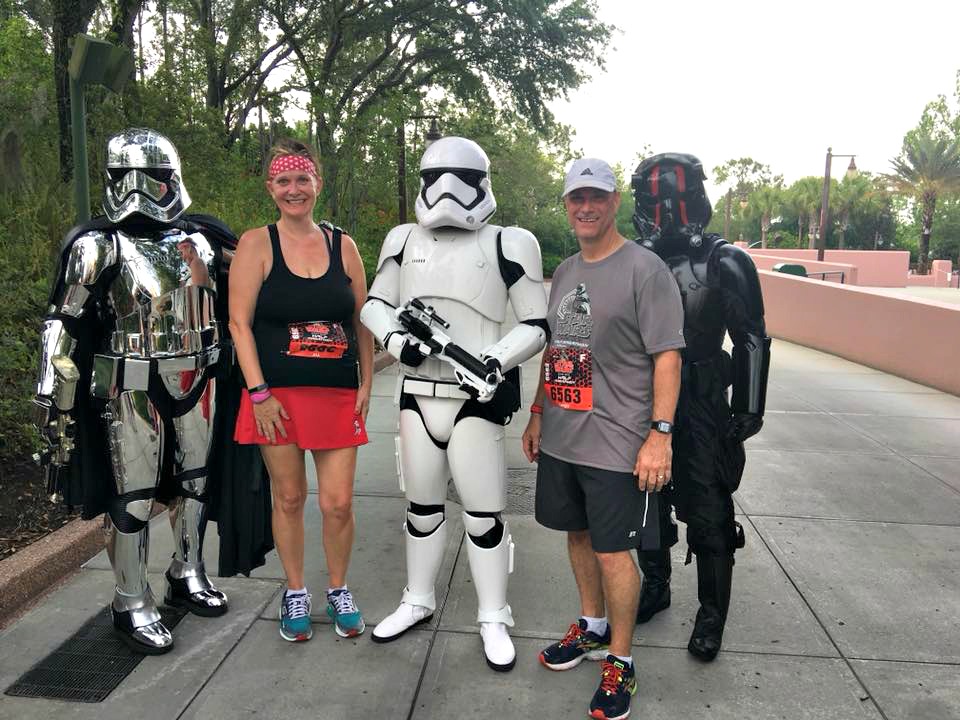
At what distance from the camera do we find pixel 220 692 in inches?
99.5

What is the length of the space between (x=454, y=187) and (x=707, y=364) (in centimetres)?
112

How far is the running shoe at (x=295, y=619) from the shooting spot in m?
2.84

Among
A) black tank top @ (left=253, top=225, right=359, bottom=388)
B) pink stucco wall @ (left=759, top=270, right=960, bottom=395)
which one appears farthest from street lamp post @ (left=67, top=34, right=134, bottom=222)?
pink stucco wall @ (left=759, top=270, right=960, bottom=395)

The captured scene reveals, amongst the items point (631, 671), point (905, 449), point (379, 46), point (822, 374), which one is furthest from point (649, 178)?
point (379, 46)

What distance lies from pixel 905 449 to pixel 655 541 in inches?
175

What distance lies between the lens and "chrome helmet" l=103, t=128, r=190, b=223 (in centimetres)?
264

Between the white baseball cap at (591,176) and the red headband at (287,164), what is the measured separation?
1.00 metres

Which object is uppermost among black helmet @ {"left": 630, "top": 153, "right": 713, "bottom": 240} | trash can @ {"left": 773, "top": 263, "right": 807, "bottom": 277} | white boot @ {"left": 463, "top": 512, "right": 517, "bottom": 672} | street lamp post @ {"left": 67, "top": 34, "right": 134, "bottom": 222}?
street lamp post @ {"left": 67, "top": 34, "right": 134, "bottom": 222}

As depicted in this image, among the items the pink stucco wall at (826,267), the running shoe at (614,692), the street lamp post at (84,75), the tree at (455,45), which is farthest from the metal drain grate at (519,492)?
the pink stucco wall at (826,267)

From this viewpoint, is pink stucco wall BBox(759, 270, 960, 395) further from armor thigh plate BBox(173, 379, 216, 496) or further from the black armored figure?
armor thigh plate BBox(173, 379, 216, 496)

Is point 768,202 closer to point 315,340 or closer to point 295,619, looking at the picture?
point 315,340

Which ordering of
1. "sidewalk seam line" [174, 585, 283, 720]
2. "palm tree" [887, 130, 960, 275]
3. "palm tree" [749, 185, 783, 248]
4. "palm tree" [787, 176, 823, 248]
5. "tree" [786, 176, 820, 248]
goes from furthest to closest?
"palm tree" [749, 185, 783, 248]
"tree" [786, 176, 820, 248]
"palm tree" [787, 176, 823, 248]
"palm tree" [887, 130, 960, 275]
"sidewalk seam line" [174, 585, 283, 720]

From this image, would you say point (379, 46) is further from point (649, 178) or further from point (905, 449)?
point (649, 178)

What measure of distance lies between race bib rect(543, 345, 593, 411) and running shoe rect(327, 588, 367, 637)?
1.23 m
